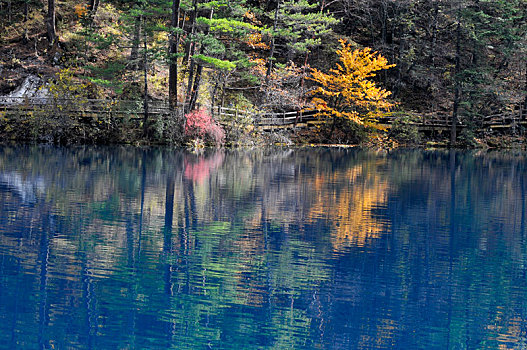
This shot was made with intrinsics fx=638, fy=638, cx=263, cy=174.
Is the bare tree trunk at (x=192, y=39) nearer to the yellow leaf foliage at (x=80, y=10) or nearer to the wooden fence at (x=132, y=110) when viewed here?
the wooden fence at (x=132, y=110)

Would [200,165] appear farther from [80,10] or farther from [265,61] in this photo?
[80,10]

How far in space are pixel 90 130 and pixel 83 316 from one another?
30.6 metres

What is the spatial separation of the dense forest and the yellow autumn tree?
11 centimetres

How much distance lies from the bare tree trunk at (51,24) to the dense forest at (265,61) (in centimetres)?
13

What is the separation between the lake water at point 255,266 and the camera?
21.2 ft

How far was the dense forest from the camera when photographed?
114ft

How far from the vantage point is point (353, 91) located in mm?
41188

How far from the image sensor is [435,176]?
24062mm

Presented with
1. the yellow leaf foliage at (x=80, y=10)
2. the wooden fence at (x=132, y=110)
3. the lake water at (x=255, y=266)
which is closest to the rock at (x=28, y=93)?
the wooden fence at (x=132, y=110)

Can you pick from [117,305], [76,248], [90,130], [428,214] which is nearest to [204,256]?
[76,248]

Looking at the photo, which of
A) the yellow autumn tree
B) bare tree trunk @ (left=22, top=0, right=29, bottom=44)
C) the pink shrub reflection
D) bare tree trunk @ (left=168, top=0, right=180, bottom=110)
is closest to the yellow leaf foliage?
bare tree trunk @ (left=22, top=0, right=29, bottom=44)

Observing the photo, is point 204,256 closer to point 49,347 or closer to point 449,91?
point 49,347

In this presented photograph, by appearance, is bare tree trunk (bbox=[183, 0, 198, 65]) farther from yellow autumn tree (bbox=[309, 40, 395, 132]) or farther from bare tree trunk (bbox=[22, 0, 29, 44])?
bare tree trunk (bbox=[22, 0, 29, 44])

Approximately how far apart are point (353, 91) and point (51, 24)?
19859 mm
